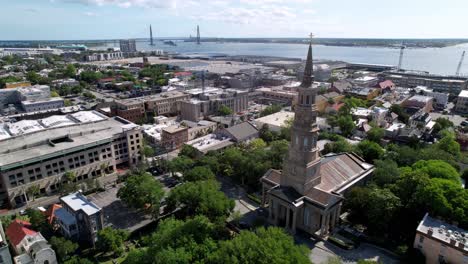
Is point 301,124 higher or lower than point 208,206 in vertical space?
higher

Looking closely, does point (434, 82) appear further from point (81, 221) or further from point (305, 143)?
point (81, 221)

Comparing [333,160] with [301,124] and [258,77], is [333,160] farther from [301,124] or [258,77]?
[258,77]

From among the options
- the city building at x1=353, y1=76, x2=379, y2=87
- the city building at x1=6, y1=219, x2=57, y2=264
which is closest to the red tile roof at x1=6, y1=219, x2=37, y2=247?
the city building at x1=6, y1=219, x2=57, y2=264

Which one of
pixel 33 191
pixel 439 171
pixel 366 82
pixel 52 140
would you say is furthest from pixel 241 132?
pixel 366 82

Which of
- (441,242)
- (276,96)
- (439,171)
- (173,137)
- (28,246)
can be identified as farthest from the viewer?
(276,96)

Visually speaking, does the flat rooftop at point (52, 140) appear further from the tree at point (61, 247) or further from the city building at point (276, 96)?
the city building at point (276, 96)

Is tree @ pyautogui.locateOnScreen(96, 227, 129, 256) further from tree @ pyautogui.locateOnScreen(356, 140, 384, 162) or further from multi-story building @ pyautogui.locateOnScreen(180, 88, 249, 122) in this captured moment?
multi-story building @ pyautogui.locateOnScreen(180, 88, 249, 122)

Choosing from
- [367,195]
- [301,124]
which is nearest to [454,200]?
[367,195]
